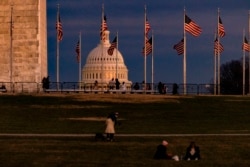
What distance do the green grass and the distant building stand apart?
8.36 metres

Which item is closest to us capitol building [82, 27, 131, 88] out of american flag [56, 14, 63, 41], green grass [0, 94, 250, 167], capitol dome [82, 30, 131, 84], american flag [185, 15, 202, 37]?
capitol dome [82, 30, 131, 84]

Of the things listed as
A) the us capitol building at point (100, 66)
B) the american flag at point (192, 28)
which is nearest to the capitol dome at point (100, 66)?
the us capitol building at point (100, 66)

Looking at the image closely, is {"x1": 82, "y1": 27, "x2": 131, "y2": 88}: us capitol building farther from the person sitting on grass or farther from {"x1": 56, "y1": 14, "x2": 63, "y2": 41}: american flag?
the person sitting on grass

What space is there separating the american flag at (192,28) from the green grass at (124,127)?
5.37 m

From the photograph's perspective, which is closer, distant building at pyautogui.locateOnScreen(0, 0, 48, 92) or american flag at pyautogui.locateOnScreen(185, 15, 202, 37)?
american flag at pyautogui.locateOnScreen(185, 15, 202, 37)

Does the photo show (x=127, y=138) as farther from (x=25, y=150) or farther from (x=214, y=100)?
(x=214, y=100)

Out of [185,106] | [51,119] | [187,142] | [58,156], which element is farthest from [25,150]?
[185,106]

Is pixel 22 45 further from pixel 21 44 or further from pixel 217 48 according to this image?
pixel 217 48

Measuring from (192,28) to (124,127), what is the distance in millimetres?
22640

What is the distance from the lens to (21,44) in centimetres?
7306

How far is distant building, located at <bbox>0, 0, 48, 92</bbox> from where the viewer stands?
2859 inches

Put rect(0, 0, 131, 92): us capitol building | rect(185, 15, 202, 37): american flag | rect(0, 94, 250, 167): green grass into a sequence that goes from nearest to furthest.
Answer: rect(0, 94, 250, 167): green grass
rect(185, 15, 202, 37): american flag
rect(0, 0, 131, 92): us capitol building

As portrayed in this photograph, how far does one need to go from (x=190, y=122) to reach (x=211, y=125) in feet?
7.03

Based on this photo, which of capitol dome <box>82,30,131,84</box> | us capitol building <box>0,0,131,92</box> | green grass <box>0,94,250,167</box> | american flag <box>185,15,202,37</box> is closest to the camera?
green grass <box>0,94,250,167</box>
